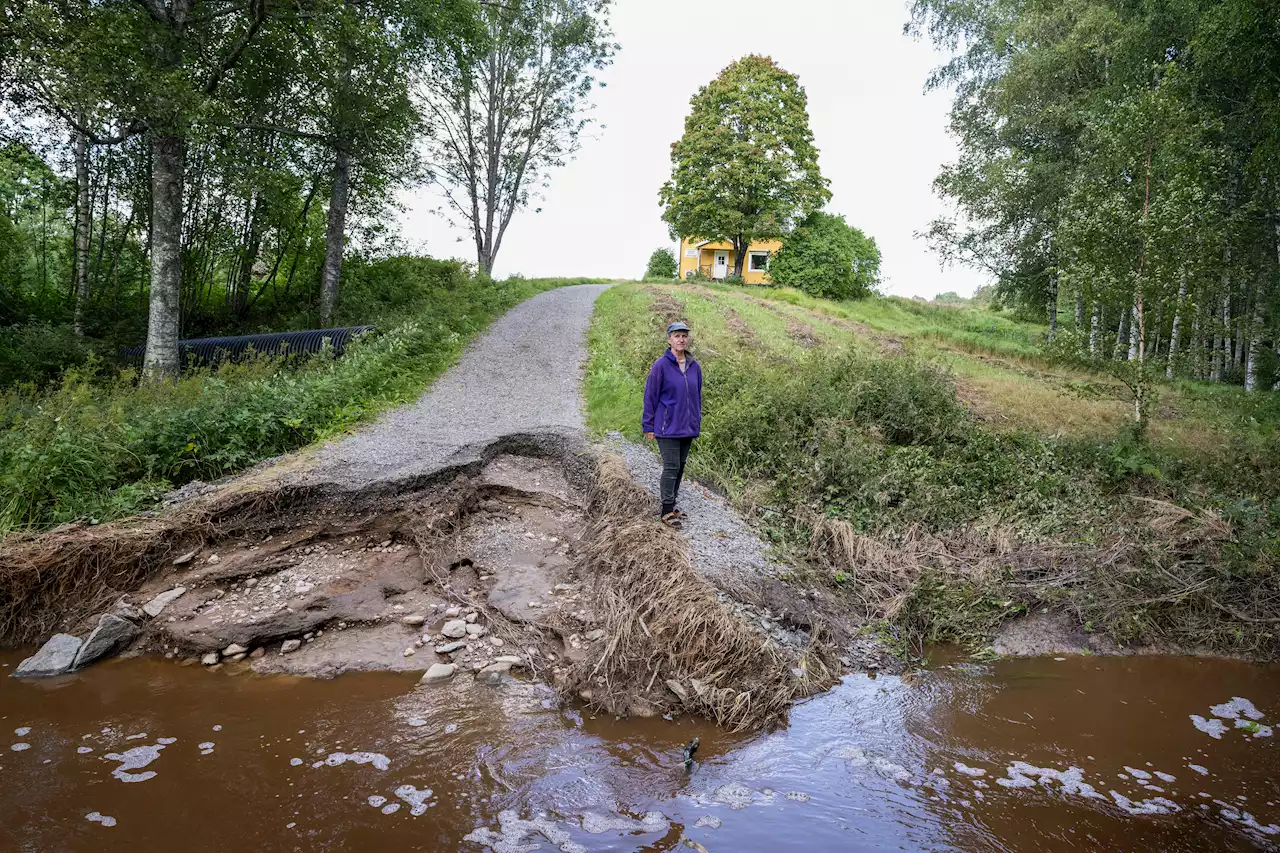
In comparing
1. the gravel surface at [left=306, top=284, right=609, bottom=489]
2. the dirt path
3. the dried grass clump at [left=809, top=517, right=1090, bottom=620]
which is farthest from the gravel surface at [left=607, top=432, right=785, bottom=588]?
the gravel surface at [left=306, top=284, right=609, bottom=489]

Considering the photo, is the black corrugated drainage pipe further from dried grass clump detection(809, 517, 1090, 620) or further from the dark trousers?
dried grass clump detection(809, 517, 1090, 620)

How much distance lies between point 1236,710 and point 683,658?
4221mm

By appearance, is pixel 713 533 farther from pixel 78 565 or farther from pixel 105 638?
pixel 78 565

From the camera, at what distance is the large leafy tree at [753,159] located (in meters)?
37.1

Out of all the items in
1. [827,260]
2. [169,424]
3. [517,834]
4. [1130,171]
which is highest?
[827,260]

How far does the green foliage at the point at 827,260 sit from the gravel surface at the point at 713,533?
2937cm

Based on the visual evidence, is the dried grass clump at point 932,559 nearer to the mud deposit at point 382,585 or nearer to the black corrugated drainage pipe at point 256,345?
the mud deposit at point 382,585

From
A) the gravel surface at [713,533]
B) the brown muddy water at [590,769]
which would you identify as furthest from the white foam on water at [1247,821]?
the gravel surface at [713,533]

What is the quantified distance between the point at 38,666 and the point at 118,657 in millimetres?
469

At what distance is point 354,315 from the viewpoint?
57.8ft

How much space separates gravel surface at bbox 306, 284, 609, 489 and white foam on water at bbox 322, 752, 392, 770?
12.3ft

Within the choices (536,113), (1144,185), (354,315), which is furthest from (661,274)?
(1144,185)

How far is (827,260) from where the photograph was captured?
36.6m

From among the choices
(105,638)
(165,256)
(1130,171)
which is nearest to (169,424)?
(105,638)
